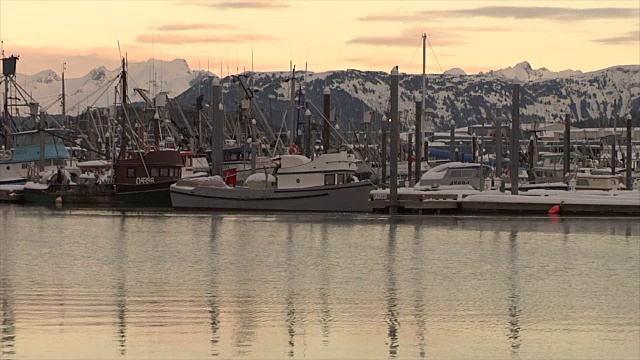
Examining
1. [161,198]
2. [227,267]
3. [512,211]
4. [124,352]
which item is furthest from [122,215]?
[124,352]

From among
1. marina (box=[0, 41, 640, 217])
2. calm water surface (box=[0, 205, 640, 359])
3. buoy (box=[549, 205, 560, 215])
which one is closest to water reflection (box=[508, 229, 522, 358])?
calm water surface (box=[0, 205, 640, 359])

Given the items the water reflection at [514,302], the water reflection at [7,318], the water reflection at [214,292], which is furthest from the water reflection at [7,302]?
the water reflection at [514,302]

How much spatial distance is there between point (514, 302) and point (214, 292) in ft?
23.3

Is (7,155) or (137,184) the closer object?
(137,184)

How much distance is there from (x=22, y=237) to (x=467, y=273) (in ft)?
69.5

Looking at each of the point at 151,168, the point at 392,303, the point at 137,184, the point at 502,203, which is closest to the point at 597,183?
the point at 502,203

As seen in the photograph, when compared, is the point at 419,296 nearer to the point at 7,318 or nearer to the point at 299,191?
the point at 7,318

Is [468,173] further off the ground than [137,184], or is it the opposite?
[468,173]

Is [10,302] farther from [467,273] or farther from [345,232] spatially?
[345,232]

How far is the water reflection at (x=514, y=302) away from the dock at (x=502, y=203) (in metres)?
13.0

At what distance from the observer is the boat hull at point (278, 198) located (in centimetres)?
6366

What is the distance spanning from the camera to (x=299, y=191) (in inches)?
2525

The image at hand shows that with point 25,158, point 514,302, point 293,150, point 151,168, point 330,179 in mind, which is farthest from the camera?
point 25,158

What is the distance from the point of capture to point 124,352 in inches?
879
